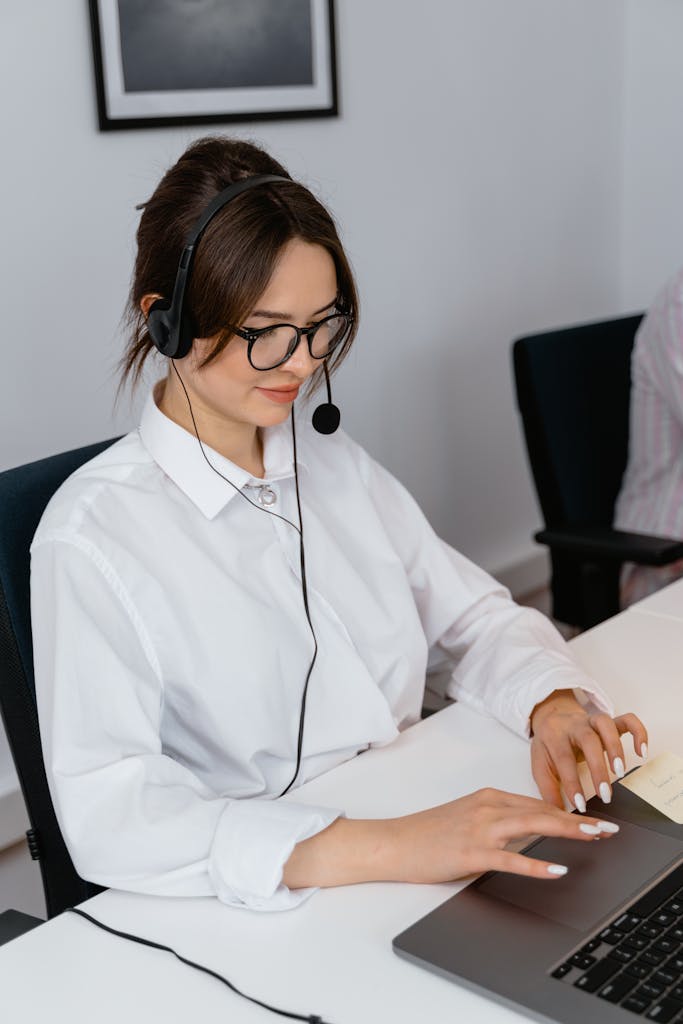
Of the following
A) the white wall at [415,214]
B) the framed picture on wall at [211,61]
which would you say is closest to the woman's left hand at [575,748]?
the white wall at [415,214]

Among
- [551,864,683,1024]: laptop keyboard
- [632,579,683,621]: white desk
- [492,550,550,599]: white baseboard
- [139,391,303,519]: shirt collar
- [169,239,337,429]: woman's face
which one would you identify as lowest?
[492,550,550,599]: white baseboard

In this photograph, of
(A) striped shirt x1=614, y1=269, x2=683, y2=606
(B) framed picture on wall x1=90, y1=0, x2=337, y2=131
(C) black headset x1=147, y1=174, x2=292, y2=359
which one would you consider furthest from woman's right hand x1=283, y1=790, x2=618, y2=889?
(B) framed picture on wall x1=90, y1=0, x2=337, y2=131

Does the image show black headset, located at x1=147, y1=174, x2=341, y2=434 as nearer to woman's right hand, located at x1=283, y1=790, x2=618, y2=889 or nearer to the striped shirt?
woman's right hand, located at x1=283, y1=790, x2=618, y2=889

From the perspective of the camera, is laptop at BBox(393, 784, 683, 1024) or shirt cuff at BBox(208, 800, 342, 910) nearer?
laptop at BBox(393, 784, 683, 1024)

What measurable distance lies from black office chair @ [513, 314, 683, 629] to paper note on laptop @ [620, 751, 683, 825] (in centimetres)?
80

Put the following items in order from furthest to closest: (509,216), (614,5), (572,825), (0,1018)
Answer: (614,5), (509,216), (572,825), (0,1018)

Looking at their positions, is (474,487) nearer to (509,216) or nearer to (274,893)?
(509,216)

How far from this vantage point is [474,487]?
324 cm

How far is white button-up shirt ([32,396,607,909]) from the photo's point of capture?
105 centimetres

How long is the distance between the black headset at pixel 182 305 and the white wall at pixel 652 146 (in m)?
2.42

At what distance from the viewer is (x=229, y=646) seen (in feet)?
4.02

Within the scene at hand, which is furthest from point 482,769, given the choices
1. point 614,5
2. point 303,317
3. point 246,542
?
point 614,5

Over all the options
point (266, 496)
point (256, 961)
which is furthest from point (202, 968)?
point (266, 496)

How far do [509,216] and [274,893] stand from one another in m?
2.41
